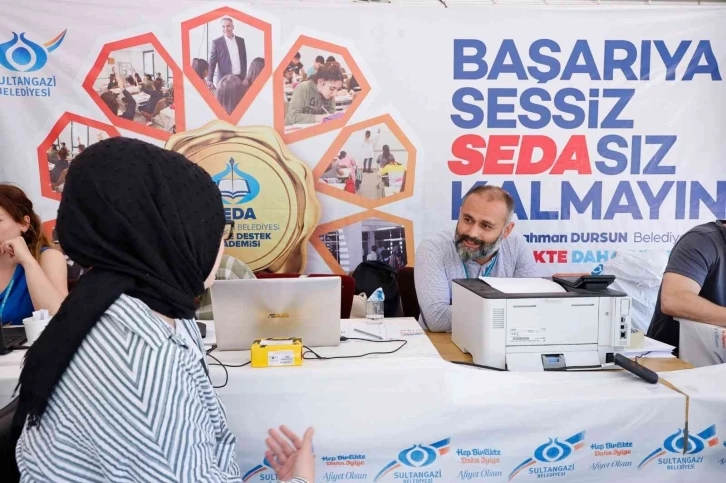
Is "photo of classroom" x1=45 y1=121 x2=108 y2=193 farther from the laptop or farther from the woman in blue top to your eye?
the laptop

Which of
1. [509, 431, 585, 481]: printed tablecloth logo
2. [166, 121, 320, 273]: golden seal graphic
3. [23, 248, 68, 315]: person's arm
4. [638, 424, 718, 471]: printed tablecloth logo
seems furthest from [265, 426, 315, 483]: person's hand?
[166, 121, 320, 273]: golden seal graphic

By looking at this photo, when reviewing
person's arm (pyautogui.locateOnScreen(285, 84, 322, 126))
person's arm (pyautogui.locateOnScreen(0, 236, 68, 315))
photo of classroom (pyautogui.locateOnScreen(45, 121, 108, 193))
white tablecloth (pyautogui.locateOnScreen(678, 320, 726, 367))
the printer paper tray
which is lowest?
white tablecloth (pyautogui.locateOnScreen(678, 320, 726, 367))

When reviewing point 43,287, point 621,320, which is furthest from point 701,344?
point 43,287

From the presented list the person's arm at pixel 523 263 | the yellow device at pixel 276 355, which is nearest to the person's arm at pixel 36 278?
the yellow device at pixel 276 355

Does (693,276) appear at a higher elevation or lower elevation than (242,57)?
lower

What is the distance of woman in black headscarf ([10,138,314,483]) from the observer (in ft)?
2.39

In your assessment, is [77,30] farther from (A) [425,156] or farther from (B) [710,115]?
(B) [710,115]

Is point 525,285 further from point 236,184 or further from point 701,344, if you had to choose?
point 236,184

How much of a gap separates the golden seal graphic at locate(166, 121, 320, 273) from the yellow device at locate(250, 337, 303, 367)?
1.78m

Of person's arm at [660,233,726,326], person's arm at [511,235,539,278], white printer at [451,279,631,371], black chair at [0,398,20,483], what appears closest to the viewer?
black chair at [0,398,20,483]

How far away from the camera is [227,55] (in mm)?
3043

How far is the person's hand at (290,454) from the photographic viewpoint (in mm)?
1120

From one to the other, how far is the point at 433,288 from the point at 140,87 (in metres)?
2.13

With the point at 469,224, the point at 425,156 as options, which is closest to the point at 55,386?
the point at 469,224
